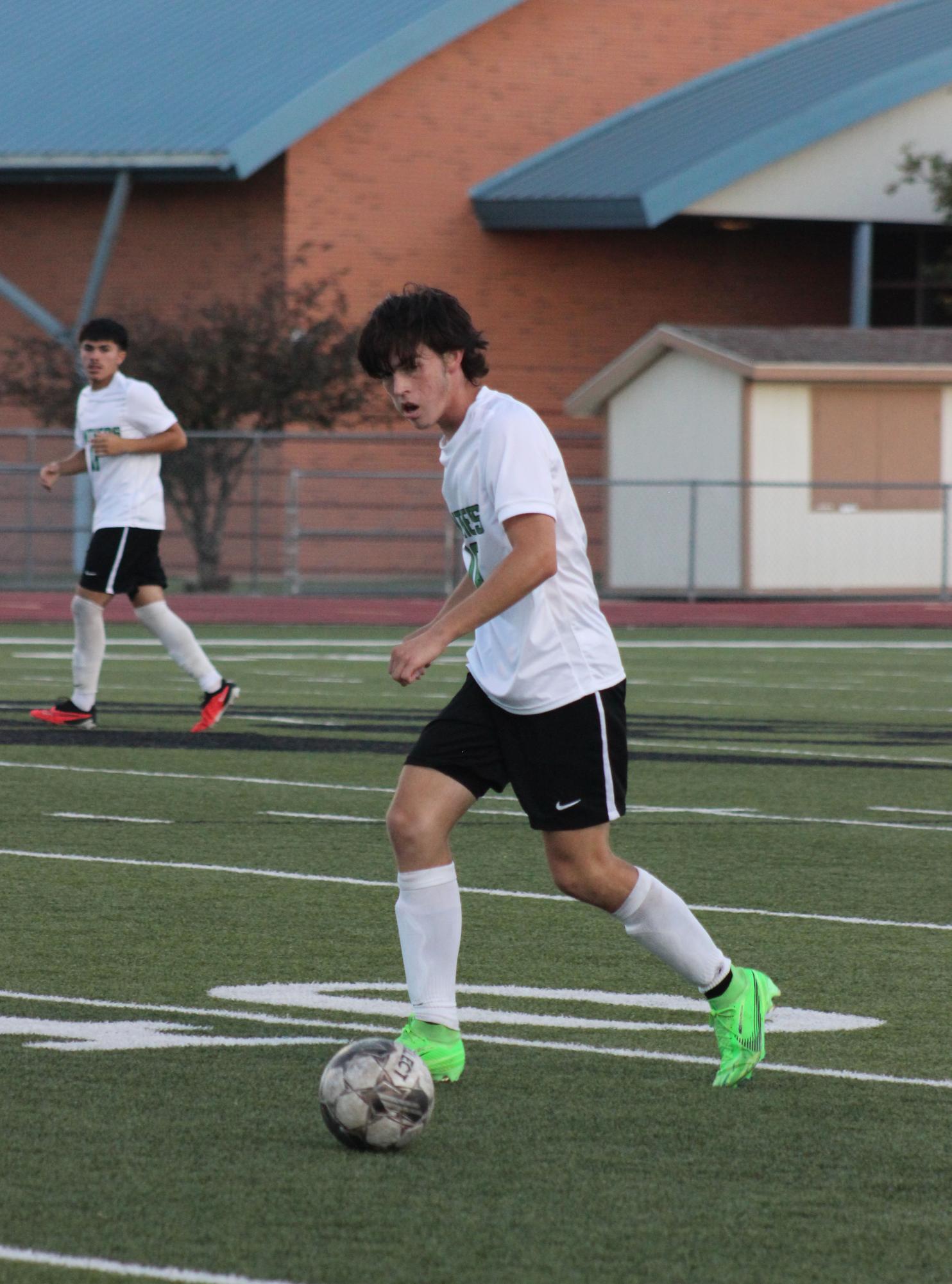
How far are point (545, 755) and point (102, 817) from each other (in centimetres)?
522

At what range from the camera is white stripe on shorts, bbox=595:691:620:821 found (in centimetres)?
574

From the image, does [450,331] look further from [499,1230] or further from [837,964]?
[837,964]

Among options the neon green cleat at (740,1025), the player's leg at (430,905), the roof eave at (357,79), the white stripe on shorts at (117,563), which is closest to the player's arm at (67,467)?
the white stripe on shorts at (117,563)

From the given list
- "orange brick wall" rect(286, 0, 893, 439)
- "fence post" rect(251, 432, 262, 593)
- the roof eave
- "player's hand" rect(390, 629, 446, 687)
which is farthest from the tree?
"player's hand" rect(390, 629, 446, 687)

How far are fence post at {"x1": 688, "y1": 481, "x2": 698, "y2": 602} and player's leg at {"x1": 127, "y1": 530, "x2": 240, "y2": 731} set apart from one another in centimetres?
1618

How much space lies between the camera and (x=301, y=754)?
1339 cm

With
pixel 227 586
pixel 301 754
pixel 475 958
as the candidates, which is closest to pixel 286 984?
pixel 475 958

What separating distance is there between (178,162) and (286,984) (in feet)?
95.0

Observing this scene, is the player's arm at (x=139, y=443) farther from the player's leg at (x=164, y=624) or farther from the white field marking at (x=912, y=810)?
the white field marking at (x=912, y=810)

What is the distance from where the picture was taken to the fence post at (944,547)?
30.6 m

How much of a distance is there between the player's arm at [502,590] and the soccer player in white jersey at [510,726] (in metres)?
0.01

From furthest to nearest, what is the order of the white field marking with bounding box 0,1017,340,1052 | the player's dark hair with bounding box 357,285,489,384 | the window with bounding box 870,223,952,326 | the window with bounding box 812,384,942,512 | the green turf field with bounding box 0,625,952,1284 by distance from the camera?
the window with bounding box 870,223,952,326 < the window with bounding box 812,384,942,512 < the white field marking with bounding box 0,1017,340,1052 < the player's dark hair with bounding box 357,285,489,384 < the green turf field with bounding box 0,625,952,1284

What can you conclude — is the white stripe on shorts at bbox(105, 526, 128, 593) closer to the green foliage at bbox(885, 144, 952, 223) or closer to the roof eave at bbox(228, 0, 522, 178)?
the roof eave at bbox(228, 0, 522, 178)

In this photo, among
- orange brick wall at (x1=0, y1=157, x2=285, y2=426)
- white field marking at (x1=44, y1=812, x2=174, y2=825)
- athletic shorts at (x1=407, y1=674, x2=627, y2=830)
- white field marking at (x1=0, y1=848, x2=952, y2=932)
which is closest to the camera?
athletic shorts at (x1=407, y1=674, x2=627, y2=830)
